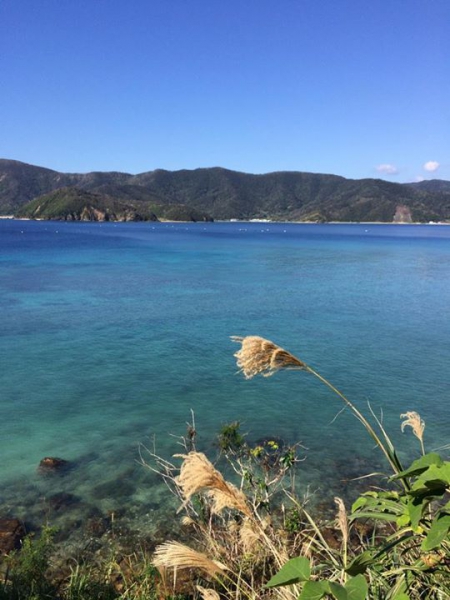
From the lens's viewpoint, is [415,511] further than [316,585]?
Yes

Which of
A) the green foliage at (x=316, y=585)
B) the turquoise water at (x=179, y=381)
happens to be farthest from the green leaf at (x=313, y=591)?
the turquoise water at (x=179, y=381)

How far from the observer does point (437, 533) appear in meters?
2.17

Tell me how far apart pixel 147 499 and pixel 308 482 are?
3.69 m

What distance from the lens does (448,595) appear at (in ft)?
9.36

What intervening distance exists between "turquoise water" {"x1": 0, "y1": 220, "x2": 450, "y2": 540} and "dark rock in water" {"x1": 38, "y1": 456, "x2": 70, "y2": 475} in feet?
0.71

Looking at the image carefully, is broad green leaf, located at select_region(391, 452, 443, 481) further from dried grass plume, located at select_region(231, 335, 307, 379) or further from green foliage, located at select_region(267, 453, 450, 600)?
dried grass plume, located at select_region(231, 335, 307, 379)

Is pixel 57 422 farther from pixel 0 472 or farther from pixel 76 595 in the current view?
pixel 76 595

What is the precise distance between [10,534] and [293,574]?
806cm

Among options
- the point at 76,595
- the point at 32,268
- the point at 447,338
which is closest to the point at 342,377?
the point at 447,338

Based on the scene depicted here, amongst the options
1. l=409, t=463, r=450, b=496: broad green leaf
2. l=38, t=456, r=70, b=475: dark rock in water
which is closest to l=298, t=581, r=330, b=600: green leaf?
l=409, t=463, r=450, b=496: broad green leaf

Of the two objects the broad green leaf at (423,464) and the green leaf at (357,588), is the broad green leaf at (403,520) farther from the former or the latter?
the green leaf at (357,588)

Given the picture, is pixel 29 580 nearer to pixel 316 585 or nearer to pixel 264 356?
pixel 264 356

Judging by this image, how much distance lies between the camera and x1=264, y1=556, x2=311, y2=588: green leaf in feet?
7.04

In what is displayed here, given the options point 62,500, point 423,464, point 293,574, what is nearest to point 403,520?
point 423,464
